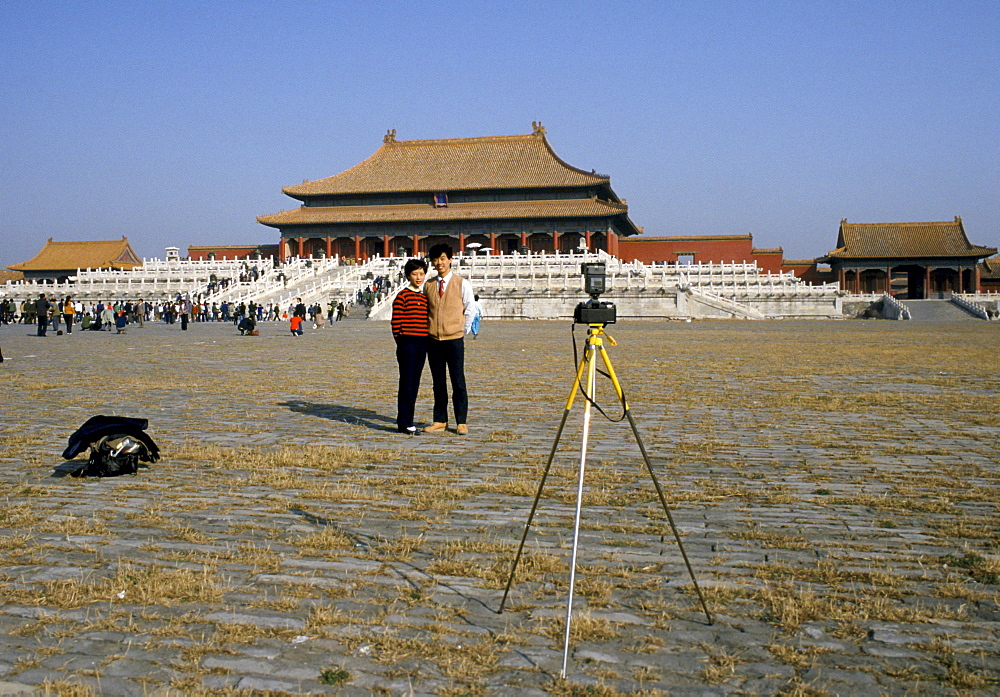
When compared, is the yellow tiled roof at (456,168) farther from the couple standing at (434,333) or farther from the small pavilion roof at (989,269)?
the couple standing at (434,333)

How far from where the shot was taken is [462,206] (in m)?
57.0

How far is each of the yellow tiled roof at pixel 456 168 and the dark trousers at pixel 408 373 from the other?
48673 mm

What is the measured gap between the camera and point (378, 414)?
8.30 meters

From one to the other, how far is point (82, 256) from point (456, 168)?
2594 centimetres

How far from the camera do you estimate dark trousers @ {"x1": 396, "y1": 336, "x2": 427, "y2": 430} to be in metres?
7.15

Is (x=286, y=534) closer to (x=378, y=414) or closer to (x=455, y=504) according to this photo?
(x=455, y=504)

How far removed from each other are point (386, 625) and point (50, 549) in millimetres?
1746

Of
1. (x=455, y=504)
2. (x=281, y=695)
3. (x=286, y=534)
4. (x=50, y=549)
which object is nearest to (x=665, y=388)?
(x=455, y=504)

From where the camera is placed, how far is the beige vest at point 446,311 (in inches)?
280

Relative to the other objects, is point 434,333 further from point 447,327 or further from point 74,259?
point 74,259

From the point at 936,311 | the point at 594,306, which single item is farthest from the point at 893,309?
the point at 594,306

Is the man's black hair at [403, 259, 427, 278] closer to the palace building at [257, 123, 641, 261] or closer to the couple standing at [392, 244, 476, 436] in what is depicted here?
the couple standing at [392, 244, 476, 436]

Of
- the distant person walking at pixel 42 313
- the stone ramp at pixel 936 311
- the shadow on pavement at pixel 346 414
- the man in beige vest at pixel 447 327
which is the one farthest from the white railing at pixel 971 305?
the man in beige vest at pixel 447 327

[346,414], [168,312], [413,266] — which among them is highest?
[168,312]
